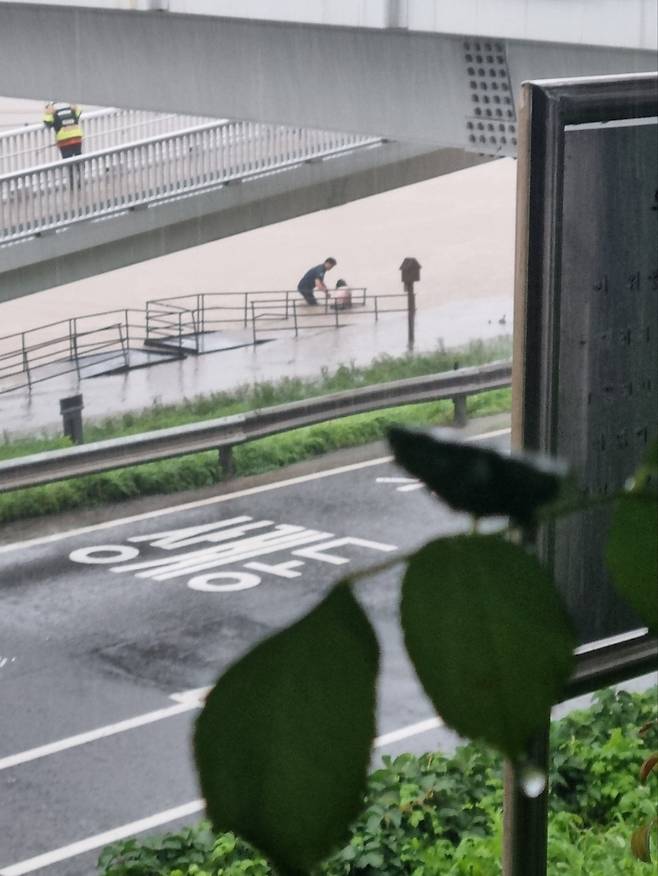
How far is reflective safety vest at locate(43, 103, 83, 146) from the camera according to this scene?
485 cm

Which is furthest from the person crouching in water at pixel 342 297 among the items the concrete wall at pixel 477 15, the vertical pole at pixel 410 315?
the concrete wall at pixel 477 15

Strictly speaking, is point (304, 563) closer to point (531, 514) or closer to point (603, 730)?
point (603, 730)

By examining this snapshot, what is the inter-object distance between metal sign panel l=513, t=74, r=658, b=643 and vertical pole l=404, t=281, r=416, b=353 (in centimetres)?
527

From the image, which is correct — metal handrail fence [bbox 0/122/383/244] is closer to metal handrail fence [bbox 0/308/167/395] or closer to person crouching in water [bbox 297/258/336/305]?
metal handrail fence [bbox 0/308/167/395]

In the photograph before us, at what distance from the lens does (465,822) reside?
2.44 metres

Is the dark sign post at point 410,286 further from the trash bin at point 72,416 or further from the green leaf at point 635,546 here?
the green leaf at point 635,546

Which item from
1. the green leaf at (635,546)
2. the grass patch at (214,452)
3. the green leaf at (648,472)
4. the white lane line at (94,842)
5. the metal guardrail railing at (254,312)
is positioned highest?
the green leaf at (648,472)

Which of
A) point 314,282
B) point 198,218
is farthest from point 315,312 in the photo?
point 198,218

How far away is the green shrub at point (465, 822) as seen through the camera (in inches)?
84.9

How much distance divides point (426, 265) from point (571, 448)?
635 cm

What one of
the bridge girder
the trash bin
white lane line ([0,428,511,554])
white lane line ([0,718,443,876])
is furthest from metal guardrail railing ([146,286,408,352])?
white lane line ([0,718,443,876])

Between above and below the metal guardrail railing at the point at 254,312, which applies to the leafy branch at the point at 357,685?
above

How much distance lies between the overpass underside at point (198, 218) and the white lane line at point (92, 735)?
5.52 feet

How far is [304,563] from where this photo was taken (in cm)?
479
